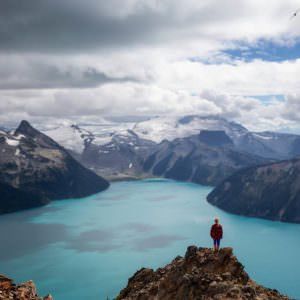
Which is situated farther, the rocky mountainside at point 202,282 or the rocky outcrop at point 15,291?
the rocky outcrop at point 15,291

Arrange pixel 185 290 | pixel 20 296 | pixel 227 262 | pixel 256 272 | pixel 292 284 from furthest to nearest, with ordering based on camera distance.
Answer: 1. pixel 256 272
2. pixel 292 284
3. pixel 227 262
4. pixel 185 290
5. pixel 20 296

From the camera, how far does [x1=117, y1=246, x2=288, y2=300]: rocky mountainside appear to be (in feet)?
101

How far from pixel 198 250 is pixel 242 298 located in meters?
14.4

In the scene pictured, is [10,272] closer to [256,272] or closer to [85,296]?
[85,296]

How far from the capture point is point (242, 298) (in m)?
29.4

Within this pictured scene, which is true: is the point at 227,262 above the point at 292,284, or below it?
above

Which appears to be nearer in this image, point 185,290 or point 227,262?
point 185,290

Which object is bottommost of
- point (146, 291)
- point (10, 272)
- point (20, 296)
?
point (10, 272)

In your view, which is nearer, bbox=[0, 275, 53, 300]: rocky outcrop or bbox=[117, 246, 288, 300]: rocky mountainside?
bbox=[117, 246, 288, 300]: rocky mountainside

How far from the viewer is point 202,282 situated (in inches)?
1326

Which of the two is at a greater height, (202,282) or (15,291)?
(202,282)

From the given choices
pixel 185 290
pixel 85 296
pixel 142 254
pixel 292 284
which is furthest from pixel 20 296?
pixel 142 254

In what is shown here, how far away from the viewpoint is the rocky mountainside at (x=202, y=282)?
1216 inches

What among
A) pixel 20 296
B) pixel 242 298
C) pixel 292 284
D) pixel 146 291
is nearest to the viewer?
pixel 242 298
